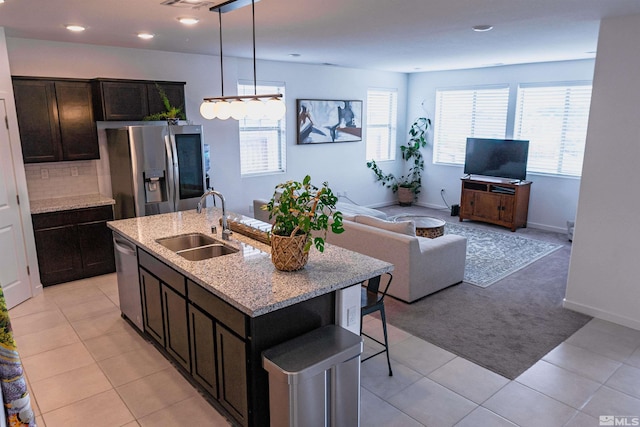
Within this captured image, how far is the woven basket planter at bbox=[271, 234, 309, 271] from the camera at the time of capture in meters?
2.64

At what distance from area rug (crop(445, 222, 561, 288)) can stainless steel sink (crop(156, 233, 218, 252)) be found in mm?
3032

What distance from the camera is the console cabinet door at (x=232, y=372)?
8.11 feet

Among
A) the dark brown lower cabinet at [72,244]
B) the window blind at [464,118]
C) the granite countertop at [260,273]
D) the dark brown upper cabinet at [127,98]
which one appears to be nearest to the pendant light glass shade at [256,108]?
the granite countertop at [260,273]

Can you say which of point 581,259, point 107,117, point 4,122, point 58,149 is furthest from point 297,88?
point 581,259

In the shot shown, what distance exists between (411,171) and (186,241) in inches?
266

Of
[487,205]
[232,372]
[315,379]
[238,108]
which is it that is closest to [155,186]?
[238,108]

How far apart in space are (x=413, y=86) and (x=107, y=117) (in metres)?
6.16

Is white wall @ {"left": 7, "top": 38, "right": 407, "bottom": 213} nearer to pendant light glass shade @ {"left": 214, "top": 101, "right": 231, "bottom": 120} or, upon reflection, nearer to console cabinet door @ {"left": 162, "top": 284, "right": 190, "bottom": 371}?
pendant light glass shade @ {"left": 214, "top": 101, "right": 231, "bottom": 120}

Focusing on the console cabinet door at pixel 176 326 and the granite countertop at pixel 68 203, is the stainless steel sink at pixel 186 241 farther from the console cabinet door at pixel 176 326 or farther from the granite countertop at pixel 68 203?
the granite countertop at pixel 68 203

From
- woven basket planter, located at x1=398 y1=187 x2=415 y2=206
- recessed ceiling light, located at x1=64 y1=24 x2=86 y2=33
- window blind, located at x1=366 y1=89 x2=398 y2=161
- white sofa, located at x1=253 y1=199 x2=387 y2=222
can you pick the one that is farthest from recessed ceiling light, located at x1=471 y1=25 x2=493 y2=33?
woven basket planter, located at x1=398 y1=187 x2=415 y2=206

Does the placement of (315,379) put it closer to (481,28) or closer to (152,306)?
(152,306)

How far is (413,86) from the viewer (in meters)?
9.18

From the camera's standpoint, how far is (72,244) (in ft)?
16.1

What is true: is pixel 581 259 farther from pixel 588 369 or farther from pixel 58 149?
pixel 58 149
